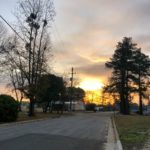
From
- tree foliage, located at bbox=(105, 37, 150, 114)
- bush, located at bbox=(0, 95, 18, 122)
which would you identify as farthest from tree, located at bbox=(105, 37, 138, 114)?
bush, located at bbox=(0, 95, 18, 122)

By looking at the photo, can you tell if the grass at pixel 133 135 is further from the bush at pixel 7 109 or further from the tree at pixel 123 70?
the tree at pixel 123 70

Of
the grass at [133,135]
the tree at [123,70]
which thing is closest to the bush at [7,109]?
the grass at [133,135]

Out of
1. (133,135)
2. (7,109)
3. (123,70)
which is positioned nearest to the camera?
(133,135)

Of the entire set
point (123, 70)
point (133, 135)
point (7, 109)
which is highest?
point (123, 70)

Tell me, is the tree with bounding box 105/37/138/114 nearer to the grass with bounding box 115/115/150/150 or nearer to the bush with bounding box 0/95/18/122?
the bush with bounding box 0/95/18/122

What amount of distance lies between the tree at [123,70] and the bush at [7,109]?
172 feet

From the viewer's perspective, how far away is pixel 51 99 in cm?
8856

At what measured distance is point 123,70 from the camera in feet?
308

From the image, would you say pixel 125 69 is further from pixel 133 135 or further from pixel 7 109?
pixel 133 135

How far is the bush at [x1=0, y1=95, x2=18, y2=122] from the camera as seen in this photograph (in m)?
40.5

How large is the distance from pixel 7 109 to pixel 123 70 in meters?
55.7

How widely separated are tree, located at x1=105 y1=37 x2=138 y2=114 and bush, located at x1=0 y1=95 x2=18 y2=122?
52295 millimetres

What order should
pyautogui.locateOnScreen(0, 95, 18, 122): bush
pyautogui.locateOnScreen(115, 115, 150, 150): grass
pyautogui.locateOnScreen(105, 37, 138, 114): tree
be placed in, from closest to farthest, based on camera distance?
1. pyautogui.locateOnScreen(115, 115, 150, 150): grass
2. pyautogui.locateOnScreen(0, 95, 18, 122): bush
3. pyautogui.locateOnScreen(105, 37, 138, 114): tree

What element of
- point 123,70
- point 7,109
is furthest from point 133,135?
point 123,70
